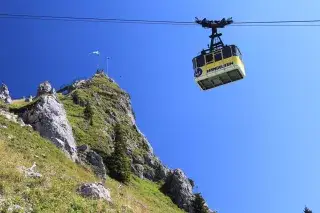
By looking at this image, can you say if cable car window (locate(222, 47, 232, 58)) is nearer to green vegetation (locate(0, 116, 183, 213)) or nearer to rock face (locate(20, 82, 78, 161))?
green vegetation (locate(0, 116, 183, 213))

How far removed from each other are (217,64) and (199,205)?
4085cm

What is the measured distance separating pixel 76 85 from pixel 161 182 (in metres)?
36.3

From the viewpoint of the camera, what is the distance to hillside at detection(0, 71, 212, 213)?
26812mm

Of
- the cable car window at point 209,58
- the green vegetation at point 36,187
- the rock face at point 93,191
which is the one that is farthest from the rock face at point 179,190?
the rock face at point 93,191

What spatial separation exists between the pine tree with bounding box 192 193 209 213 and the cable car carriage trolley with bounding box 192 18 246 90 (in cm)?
3872

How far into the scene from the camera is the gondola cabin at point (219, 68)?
35531 millimetres

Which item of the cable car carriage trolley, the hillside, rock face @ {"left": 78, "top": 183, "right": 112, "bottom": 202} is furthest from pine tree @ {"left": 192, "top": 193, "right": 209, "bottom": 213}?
rock face @ {"left": 78, "top": 183, "right": 112, "bottom": 202}

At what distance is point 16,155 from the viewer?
34.3 metres

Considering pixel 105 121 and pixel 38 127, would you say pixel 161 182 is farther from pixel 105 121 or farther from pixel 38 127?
pixel 38 127

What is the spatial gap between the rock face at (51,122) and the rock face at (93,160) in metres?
1.10

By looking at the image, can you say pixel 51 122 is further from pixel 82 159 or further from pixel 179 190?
pixel 179 190

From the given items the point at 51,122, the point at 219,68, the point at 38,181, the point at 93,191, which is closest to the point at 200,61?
the point at 219,68

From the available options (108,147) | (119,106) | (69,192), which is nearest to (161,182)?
(108,147)

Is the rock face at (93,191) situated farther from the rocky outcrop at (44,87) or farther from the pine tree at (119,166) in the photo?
the rocky outcrop at (44,87)
